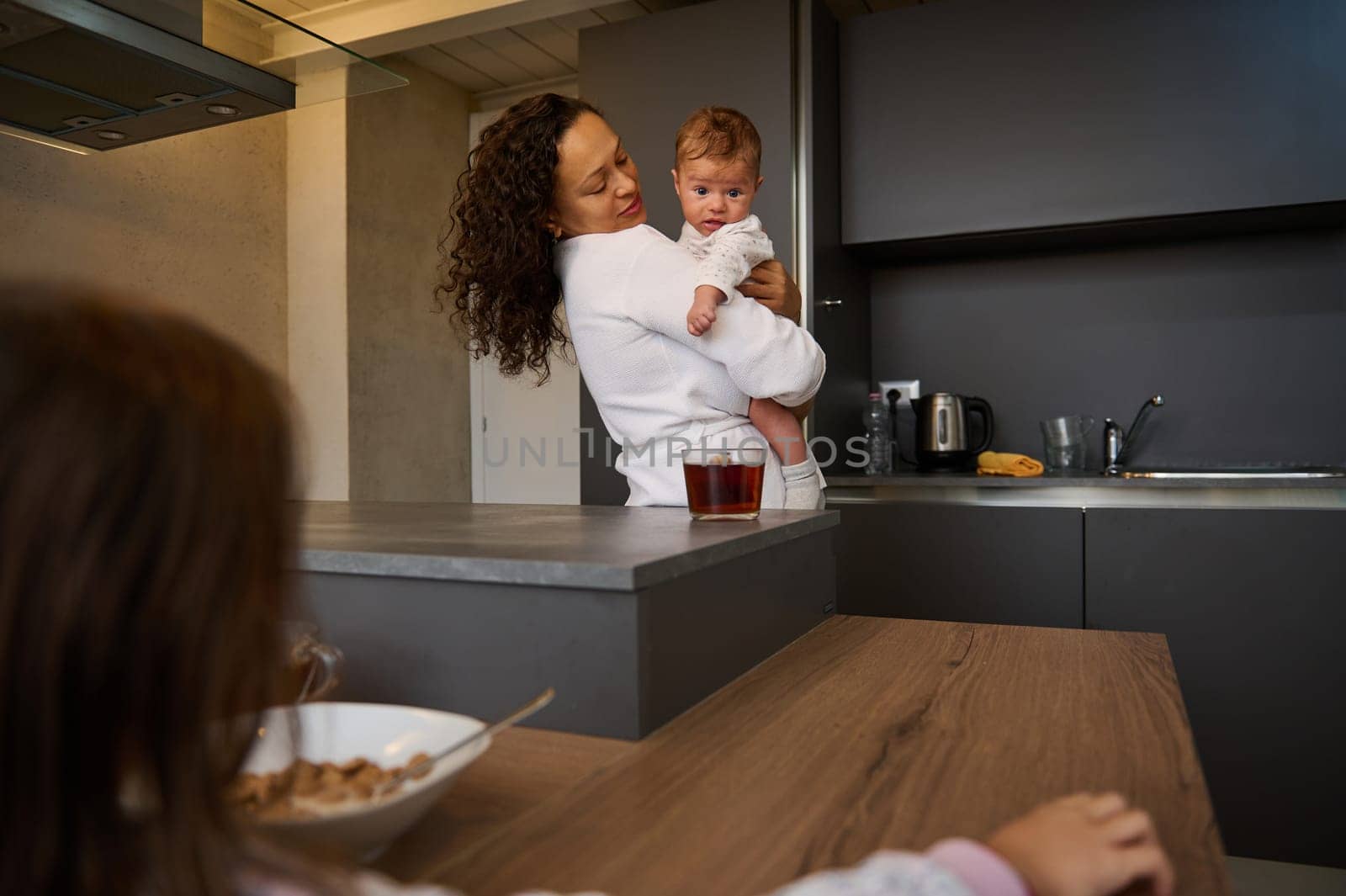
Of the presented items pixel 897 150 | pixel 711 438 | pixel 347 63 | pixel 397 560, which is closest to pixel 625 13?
pixel 897 150

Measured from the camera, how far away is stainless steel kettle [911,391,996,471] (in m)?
2.68

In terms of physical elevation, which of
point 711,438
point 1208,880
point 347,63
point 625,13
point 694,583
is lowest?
point 1208,880

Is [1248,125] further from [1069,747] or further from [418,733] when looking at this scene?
[418,733]

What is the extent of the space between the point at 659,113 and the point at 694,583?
2.09 metres

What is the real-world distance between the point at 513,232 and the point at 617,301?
23 cm

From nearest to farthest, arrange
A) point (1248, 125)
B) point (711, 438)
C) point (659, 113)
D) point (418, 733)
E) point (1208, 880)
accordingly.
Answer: point (1208, 880) < point (418, 733) < point (711, 438) < point (1248, 125) < point (659, 113)

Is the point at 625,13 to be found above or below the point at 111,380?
above

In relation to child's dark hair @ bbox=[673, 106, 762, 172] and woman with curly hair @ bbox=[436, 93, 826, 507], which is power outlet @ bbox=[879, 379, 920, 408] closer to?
child's dark hair @ bbox=[673, 106, 762, 172]

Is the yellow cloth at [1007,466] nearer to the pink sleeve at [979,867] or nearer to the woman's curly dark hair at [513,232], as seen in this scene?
the woman's curly dark hair at [513,232]

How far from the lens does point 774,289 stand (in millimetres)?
1625

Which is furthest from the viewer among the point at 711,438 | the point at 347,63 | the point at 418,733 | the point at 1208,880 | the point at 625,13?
the point at 625,13

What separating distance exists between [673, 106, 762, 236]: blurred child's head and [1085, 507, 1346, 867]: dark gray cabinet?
1.17 metres

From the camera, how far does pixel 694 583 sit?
0.82 metres

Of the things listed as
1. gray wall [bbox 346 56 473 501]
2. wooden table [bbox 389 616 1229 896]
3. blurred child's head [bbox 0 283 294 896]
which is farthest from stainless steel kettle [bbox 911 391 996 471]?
blurred child's head [bbox 0 283 294 896]
